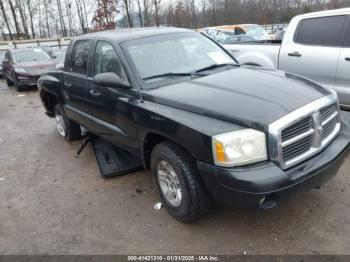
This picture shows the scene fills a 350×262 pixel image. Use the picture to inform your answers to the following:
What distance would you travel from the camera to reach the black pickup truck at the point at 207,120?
240 centimetres

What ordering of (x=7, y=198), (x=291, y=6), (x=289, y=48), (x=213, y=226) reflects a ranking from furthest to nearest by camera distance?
(x=291, y=6)
(x=289, y=48)
(x=7, y=198)
(x=213, y=226)

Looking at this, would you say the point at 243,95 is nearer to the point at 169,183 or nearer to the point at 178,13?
the point at 169,183

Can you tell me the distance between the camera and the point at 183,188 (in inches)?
111

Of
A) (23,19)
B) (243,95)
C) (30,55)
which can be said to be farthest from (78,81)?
(23,19)

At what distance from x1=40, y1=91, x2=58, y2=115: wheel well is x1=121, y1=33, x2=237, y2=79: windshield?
Answer: 120 inches

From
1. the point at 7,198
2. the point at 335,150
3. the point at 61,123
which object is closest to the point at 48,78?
the point at 61,123

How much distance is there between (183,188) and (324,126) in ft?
4.47

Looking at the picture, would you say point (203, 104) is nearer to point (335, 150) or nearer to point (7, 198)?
Result: point (335, 150)

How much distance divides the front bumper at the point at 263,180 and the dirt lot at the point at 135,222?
55 cm

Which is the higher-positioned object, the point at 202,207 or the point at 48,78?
the point at 48,78

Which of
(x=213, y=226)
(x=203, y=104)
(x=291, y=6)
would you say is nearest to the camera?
(x=203, y=104)

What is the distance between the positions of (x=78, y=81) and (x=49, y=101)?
2.04 m

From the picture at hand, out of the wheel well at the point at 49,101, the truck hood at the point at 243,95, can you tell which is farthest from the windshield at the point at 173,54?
the wheel well at the point at 49,101

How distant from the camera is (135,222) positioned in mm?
3250
